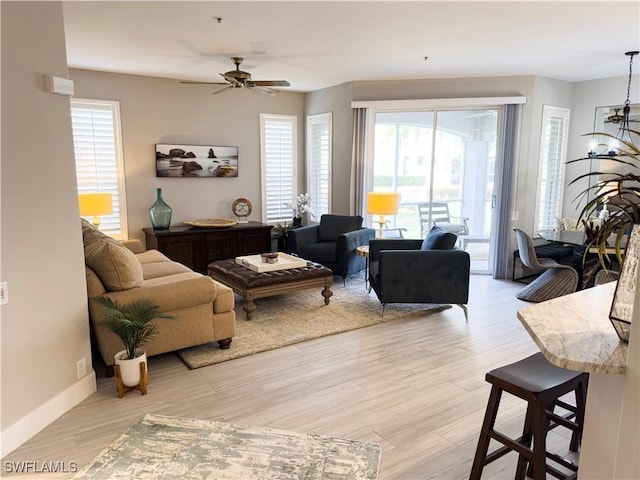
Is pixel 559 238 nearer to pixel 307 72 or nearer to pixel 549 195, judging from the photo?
pixel 549 195

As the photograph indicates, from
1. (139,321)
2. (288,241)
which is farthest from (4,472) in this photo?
(288,241)

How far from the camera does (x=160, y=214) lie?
19.5 feet

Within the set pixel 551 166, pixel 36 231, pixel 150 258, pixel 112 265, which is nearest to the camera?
pixel 36 231

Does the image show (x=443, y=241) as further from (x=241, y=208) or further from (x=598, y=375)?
(x=241, y=208)

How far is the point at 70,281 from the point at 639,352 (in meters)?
2.97

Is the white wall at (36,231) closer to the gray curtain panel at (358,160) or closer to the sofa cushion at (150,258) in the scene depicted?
the sofa cushion at (150,258)

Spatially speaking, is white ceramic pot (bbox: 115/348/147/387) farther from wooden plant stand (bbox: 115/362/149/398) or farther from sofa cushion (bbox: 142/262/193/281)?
sofa cushion (bbox: 142/262/193/281)

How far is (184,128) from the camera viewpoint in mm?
6324

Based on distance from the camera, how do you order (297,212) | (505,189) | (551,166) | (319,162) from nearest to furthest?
(505,189)
(551,166)
(319,162)
(297,212)

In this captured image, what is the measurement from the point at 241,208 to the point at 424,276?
135 inches

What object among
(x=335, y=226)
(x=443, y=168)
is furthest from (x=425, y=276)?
(x=443, y=168)

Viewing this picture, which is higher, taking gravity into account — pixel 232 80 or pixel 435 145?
pixel 232 80

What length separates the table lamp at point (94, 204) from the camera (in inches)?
196

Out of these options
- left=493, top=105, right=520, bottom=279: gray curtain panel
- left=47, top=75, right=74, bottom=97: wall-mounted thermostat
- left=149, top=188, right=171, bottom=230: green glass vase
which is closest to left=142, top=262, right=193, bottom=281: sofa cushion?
left=149, top=188, right=171, bottom=230: green glass vase
